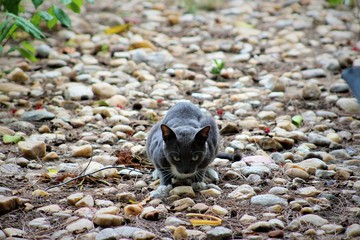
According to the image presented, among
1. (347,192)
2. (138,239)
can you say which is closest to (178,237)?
(138,239)

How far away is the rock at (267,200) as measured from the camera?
449 cm

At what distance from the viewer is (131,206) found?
4348 mm

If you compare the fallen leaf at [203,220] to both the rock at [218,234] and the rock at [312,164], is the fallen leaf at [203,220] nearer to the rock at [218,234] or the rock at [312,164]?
the rock at [218,234]

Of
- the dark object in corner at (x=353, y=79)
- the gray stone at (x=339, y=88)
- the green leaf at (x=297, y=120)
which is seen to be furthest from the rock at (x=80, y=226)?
the gray stone at (x=339, y=88)

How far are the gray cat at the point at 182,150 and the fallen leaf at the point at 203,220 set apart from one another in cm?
49

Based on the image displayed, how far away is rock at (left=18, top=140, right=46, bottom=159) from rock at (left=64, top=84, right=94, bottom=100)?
154 centimetres

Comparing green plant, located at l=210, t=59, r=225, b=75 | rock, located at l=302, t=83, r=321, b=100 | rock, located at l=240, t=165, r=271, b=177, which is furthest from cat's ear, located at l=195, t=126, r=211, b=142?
green plant, located at l=210, t=59, r=225, b=75

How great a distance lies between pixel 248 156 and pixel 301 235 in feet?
5.32

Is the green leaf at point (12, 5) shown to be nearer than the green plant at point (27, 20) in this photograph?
No

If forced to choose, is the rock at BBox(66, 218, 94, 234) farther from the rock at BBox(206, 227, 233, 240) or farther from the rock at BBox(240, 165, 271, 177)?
the rock at BBox(240, 165, 271, 177)

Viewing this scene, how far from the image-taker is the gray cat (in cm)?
472

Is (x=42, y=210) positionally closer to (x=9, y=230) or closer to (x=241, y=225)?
(x=9, y=230)

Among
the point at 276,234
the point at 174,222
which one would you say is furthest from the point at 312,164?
the point at 174,222

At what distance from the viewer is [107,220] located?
4.09 meters
